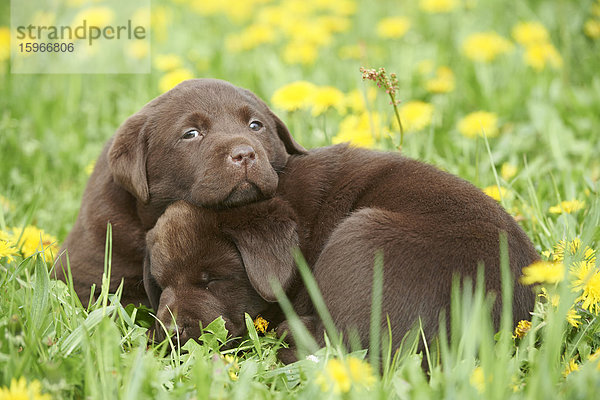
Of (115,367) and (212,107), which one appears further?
(212,107)

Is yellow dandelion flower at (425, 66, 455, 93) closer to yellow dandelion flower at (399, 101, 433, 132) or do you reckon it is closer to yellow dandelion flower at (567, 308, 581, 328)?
yellow dandelion flower at (399, 101, 433, 132)

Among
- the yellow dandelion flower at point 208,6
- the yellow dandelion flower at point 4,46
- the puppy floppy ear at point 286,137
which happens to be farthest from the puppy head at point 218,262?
the yellow dandelion flower at point 208,6

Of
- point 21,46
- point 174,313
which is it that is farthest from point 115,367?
point 21,46

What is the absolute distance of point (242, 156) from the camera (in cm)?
326

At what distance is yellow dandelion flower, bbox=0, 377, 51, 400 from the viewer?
212cm

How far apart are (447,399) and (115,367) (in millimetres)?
1036

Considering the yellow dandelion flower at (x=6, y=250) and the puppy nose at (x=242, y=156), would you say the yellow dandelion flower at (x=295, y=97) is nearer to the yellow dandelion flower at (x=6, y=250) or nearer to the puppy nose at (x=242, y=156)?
the puppy nose at (x=242, y=156)

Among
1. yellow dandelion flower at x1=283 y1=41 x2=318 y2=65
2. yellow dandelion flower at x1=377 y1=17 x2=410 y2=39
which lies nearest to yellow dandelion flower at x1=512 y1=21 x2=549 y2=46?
yellow dandelion flower at x1=377 y1=17 x2=410 y2=39

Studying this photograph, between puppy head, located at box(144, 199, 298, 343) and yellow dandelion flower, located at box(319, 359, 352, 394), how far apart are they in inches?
29.5

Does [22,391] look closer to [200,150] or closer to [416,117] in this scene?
[200,150]

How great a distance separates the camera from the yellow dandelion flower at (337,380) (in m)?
2.25

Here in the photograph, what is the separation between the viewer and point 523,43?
6.20 m

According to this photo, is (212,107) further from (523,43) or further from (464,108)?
(523,43)

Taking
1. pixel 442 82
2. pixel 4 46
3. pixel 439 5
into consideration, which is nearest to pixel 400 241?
pixel 442 82
